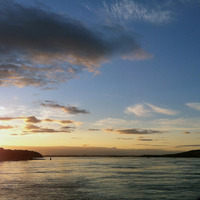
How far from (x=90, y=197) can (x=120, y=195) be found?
19.0 ft

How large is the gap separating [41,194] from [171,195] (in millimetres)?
22588

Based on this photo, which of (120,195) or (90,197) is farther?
(120,195)

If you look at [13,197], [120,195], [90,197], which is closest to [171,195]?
[120,195]

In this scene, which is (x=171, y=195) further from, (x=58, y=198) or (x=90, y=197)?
(x=58, y=198)

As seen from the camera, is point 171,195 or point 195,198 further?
point 171,195

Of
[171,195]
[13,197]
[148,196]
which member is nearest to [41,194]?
[13,197]

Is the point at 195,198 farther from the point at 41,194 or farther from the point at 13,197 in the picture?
the point at 13,197

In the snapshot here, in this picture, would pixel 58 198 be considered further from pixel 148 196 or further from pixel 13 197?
pixel 148 196

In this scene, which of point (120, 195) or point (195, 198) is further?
point (120, 195)

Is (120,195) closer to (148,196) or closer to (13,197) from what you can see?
(148,196)

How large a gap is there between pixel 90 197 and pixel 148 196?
9.84 m

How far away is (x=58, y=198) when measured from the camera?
40312mm

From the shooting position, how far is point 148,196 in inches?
1660

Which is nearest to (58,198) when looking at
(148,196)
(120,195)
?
(120,195)
